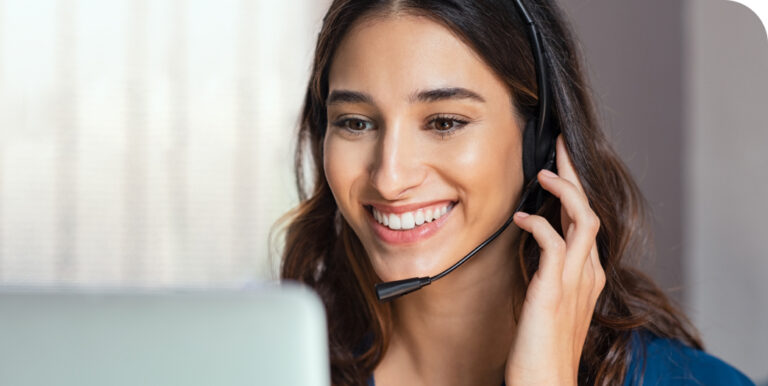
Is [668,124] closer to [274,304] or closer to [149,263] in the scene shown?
[149,263]

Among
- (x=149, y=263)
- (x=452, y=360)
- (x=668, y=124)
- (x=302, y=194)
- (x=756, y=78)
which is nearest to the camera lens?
(x=452, y=360)

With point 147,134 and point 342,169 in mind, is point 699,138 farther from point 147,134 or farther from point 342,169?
point 147,134

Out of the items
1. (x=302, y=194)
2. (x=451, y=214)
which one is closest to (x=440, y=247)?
(x=451, y=214)

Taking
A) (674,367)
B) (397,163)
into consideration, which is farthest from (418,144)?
(674,367)

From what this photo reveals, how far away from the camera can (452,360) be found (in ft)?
4.16

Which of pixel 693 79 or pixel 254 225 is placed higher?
pixel 693 79

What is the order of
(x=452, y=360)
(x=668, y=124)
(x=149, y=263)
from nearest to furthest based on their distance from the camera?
(x=452, y=360)
(x=668, y=124)
(x=149, y=263)

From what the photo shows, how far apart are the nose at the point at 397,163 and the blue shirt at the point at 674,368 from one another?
1.44 ft

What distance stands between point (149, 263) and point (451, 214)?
1.81 meters

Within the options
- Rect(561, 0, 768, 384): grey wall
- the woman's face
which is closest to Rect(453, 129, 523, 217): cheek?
the woman's face

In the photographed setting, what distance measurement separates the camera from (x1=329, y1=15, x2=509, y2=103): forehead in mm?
1078

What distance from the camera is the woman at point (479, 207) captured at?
108 centimetres

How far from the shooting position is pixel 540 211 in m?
1.20

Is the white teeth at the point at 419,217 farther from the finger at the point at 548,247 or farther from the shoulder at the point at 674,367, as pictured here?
the shoulder at the point at 674,367
